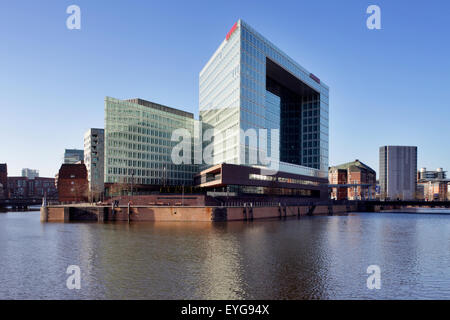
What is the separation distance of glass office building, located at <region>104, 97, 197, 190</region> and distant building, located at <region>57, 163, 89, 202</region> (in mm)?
28449

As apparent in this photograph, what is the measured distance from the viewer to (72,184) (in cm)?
15250

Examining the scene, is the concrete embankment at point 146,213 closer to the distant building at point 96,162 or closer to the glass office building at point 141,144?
the glass office building at point 141,144

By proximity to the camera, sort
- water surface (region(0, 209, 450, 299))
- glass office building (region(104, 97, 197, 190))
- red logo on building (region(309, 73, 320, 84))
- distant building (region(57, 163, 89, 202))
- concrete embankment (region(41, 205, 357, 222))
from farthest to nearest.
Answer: distant building (region(57, 163, 89, 202))
red logo on building (region(309, 73, 320, 84))
glass office building (region(104, 97, 197, 190))
concrete embankment (region(41, 205, 357, 222))
water surface (region(0, 209, 450, 299))

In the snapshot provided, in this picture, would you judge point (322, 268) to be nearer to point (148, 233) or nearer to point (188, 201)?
point (148, 233)

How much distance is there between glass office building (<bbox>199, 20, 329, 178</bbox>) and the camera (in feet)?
343

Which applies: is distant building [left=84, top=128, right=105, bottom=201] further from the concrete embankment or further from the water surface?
the water surface

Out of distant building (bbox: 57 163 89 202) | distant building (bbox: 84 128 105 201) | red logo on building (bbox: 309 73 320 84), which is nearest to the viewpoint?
red logo on building (bbox: 309 73 320 84)

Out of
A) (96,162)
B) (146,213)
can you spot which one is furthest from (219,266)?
(96,162)

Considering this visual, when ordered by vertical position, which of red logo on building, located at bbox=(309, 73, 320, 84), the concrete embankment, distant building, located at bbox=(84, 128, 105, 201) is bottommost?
the concrete embankment

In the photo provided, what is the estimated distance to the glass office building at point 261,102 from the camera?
104562 mm

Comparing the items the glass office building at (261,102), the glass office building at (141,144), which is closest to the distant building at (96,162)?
the glass office building at (141,144)

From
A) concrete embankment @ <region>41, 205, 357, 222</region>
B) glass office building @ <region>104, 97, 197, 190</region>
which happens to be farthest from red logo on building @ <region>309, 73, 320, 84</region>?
concrete embankment @ <region>41, 205, 357, 222</region>

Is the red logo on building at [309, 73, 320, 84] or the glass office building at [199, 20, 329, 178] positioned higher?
the red logo on building at [309, 73, 320, 84]
